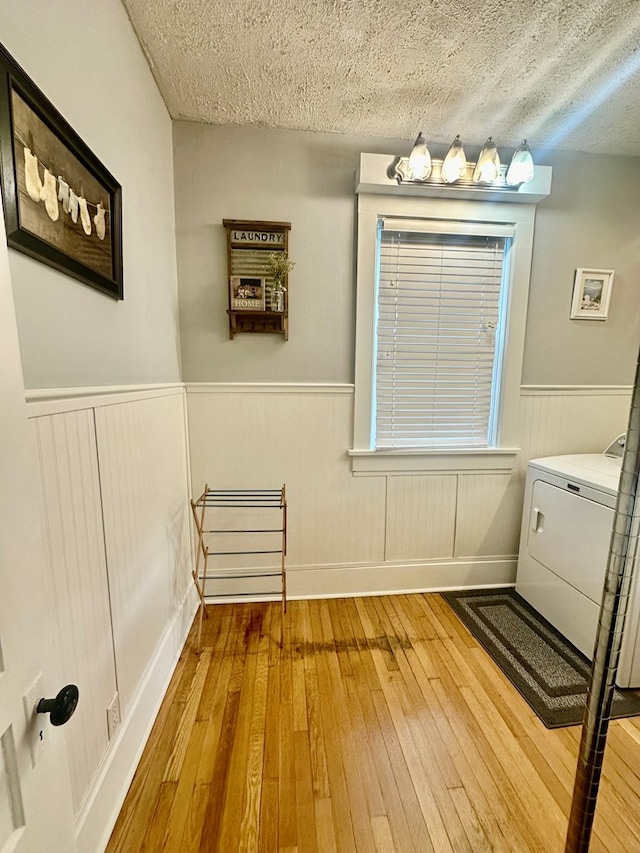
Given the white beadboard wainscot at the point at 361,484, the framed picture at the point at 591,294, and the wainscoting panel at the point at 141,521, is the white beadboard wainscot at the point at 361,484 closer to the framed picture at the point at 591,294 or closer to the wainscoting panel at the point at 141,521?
the wainscoting panel at the point at 141,521

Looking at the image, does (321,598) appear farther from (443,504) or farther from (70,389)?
(70,389)

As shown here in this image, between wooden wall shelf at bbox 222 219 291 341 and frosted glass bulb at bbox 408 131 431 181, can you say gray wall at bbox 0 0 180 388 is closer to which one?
wooden wall shelf at bbox 222 219 291 341

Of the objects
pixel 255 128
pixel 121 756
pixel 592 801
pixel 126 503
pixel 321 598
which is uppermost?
pixel 255 128

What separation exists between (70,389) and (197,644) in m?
1.52

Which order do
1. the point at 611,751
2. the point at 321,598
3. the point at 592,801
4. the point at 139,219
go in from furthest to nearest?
the point at 321,598
the point at 139,219
the point at 611,751
the point at 592,801

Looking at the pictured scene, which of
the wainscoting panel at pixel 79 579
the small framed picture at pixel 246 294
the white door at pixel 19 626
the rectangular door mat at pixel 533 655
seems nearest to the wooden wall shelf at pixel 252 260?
the small framed picture at pixel 246 294

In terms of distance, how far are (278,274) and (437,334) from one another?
98 cm

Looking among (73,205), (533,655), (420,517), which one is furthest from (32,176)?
(533,655)

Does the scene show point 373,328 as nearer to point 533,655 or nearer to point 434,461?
point 434,461

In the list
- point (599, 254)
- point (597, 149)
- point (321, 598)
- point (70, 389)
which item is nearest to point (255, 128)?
point (70, 389)

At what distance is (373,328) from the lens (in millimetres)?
2045

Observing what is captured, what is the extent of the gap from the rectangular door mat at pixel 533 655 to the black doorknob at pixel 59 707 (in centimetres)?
173

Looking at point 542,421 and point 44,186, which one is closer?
point 44,186

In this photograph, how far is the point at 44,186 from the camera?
816 mm
